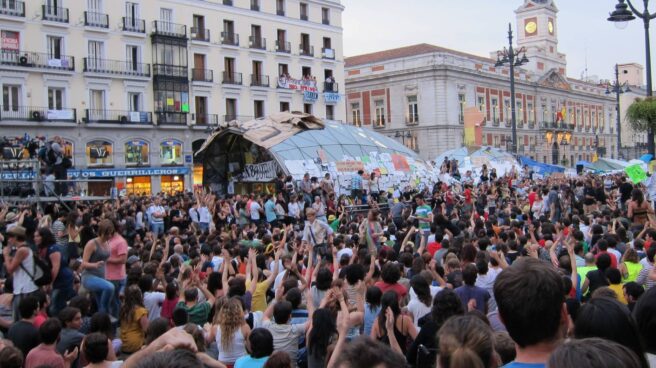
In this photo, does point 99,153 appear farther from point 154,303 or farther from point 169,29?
point 154,303

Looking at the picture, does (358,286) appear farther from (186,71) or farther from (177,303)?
(186,71)

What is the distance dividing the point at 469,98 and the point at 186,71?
2851 cm

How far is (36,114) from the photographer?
3609cm

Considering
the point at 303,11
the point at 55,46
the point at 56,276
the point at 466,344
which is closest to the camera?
the point at 466,344

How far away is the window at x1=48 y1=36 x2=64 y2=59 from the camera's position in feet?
123

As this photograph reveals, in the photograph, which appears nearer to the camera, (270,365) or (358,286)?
(270,365)

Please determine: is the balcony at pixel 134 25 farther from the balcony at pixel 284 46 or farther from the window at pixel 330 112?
the window at pixel 330 112

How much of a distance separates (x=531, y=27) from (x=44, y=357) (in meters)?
82.3

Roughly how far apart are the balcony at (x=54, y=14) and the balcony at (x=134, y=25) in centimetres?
358

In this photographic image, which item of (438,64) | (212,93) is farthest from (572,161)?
(212,93)

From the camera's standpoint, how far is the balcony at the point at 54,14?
3694cm

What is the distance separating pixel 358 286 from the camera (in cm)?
741

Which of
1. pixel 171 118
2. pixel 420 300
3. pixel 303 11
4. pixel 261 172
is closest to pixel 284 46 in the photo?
pixel 303 11

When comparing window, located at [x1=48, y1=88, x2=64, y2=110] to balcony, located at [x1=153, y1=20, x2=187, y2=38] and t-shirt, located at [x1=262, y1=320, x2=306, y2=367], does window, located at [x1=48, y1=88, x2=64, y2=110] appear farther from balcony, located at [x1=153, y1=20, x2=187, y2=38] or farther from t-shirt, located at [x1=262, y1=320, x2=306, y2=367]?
t-shirt, located at [x1=262, y1=320, x2=306, y2=367]
